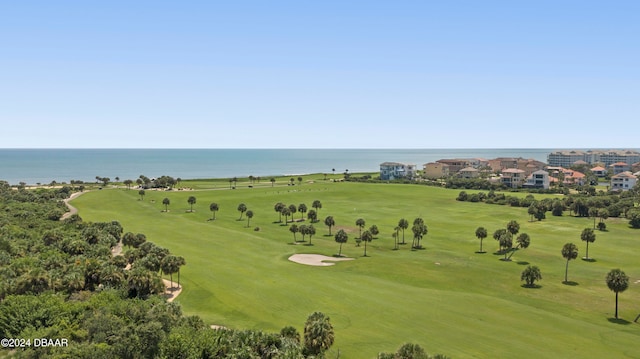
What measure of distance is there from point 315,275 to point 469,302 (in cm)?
2522

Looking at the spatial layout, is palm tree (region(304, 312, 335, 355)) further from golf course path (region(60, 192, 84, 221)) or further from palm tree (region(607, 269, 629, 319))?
golf course path (region(60, 192, 84, 221))

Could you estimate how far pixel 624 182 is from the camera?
185 metres

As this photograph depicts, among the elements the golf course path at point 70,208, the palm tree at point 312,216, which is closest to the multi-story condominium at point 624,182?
the palm tree at point 312,216

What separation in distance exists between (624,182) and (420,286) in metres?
166

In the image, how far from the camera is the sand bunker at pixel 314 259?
81938mm

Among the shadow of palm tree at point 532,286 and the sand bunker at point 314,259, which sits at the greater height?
the shadow of palm tree at point 532,286

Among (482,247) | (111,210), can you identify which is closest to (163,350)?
(482,247)

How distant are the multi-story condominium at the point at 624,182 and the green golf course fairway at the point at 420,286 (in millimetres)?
76971

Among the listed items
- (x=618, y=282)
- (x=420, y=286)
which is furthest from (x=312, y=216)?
(x=618, y=282)

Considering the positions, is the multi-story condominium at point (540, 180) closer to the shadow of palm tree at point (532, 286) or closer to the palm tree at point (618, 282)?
the shadow of palm tree at point (532, 286)

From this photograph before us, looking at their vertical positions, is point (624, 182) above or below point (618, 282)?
above

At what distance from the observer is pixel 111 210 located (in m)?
140

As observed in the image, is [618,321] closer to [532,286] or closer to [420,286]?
[532,286]

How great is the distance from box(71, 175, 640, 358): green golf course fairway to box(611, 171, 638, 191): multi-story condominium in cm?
7697
